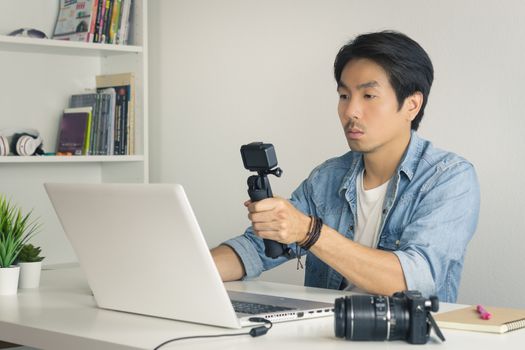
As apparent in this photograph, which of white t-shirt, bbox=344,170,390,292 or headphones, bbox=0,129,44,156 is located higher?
headphones, bbox=0,129,44,156

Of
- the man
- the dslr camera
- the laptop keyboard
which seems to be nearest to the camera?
the dslr camera

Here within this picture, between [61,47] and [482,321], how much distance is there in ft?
8.18

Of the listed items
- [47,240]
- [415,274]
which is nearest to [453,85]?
[415,274]

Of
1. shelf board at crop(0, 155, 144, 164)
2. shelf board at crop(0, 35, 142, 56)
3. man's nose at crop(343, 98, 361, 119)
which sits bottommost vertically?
shelf board at crop(0, 155, 144, 164)

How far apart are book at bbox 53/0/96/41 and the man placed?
1.54 meters

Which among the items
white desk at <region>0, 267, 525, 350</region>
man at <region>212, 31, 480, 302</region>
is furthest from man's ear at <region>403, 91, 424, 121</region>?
white desk at <region>0, 267, 525, 350</region>

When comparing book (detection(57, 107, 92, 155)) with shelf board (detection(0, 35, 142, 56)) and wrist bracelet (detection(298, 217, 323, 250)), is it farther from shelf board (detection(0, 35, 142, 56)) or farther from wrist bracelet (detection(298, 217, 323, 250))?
wrist bracelet (detection(298, 217, 323, 250))

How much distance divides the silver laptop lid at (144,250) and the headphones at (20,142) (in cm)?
174

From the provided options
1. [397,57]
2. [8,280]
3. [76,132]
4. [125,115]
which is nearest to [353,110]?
[397,57]

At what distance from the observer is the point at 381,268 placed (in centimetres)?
194

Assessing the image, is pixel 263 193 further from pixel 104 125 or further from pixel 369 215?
pixel 104 125

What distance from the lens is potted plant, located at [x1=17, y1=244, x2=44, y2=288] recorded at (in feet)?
6.91

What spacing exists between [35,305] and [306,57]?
1770mm

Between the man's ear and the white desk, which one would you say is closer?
the white desk
